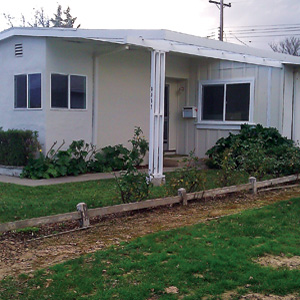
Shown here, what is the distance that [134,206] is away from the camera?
24.7 ft

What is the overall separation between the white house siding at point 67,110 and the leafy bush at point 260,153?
12.1 feet

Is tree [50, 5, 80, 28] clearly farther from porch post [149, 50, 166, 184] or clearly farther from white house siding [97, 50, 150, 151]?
porch post [149, 50, 166, 184]

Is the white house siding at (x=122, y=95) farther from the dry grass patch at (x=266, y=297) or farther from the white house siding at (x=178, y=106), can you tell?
the dry grass patch at (x=266, y=297)

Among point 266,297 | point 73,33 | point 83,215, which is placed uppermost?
point 73,33

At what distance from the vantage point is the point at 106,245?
19.8 feet

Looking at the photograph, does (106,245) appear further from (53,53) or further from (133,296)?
(53,53)

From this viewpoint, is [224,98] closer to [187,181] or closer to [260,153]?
[260,153]

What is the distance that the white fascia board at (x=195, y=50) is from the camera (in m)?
10.5

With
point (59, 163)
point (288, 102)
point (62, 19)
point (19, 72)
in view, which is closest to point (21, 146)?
point (59, 163)

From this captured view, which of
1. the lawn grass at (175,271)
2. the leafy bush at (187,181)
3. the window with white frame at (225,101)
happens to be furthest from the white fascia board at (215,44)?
the lawn grass at (175,271)

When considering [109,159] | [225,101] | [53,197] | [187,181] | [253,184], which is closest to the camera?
[187,181]

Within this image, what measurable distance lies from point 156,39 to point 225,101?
355 centimetres

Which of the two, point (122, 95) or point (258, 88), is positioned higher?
point (258, 88)

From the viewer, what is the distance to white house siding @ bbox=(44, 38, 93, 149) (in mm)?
12062
